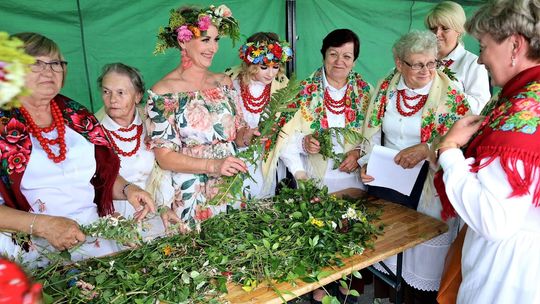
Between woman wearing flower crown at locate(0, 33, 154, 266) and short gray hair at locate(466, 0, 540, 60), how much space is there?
1677 mm

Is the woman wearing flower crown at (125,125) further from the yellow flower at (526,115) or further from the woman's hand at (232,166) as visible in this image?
the yellow flower at (526,115)

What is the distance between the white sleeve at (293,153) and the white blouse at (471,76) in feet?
4.31

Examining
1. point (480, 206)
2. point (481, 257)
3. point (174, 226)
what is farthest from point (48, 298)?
Answer: point (481, 257)

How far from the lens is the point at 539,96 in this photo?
1.46m

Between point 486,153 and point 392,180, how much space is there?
117 centimetres

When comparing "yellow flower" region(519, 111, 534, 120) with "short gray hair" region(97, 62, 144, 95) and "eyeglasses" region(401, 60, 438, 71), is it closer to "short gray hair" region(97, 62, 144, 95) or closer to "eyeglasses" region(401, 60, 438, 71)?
"eyeglasses" region(401, 60, 438, 71)

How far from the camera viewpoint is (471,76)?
3359 millimetres

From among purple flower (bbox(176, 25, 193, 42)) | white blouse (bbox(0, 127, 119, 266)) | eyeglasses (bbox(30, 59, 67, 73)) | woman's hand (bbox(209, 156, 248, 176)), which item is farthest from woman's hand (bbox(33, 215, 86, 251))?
purple flower (bbox(176, 25, 193, 42))

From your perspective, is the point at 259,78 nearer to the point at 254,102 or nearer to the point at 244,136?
the point at 254,102

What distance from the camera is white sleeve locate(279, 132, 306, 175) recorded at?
10.0ft

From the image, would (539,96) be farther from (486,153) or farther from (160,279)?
(160,279)

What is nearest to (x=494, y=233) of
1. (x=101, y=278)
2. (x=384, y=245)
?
(x=384, y=245)

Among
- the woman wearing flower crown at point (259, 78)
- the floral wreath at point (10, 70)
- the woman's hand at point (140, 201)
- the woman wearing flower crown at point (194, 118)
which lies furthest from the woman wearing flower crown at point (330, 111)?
the floral wreath at point (10, 70)

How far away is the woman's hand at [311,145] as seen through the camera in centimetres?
297
